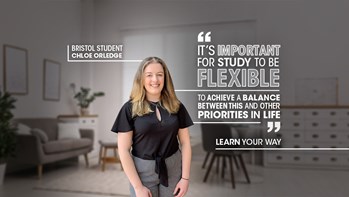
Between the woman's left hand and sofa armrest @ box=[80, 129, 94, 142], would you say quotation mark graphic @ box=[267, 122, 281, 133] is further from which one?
sofa armrest @ box=[80, 129, 94, 142]

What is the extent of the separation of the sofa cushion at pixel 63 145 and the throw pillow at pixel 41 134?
0.04m

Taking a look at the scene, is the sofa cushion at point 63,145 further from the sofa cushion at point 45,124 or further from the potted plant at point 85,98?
the potted plant at point 85,98

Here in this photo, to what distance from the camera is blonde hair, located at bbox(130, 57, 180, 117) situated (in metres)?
1.18

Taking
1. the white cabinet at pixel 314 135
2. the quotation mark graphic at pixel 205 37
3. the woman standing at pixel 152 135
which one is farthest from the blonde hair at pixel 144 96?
the white cabinet at pixel 314 135

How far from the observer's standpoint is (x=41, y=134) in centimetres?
206

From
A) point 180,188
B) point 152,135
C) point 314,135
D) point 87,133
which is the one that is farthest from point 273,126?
point 87,133

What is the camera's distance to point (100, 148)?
205cm

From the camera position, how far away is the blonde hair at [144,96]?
1.18 metres

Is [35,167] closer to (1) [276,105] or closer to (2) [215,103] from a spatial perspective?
(2) [215,103]

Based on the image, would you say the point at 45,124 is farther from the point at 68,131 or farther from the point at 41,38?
the point at 41,38

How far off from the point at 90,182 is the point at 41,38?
112 cm

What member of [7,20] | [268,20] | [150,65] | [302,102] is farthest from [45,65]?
[302,102]

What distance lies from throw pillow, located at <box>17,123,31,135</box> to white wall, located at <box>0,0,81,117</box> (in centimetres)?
8

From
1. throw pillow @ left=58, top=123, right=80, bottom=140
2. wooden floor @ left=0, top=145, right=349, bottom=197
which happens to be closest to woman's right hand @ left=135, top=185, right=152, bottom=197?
wooden floor @ left=0, top=145, right=349, bottom=197
